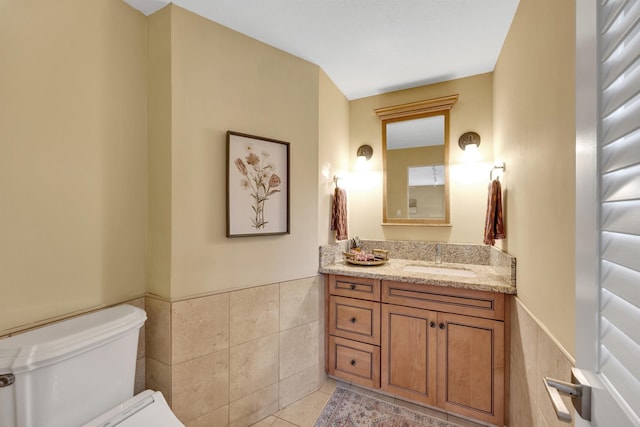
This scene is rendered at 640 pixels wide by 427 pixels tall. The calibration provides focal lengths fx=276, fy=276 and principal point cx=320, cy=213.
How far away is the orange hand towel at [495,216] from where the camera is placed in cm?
191

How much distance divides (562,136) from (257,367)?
200 cm

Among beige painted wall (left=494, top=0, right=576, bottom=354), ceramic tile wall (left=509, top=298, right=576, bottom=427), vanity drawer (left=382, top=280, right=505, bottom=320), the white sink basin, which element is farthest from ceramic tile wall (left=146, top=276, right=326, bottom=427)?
beige painted wall (left=494, top=0, right=576, bottom=354)

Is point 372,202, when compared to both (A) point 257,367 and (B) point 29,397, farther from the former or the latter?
(B) point 29,397

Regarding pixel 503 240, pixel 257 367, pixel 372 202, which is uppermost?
pixel 372 202

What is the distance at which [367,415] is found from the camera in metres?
1.90

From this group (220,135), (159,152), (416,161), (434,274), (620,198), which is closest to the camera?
(620,198)

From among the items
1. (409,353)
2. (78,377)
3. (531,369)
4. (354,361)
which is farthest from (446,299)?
(78,377)

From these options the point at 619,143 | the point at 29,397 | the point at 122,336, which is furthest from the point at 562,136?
the point at 29,397

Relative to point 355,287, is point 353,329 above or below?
below

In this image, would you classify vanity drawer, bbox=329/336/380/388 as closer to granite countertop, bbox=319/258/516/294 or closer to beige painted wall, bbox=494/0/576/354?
granite countertop, bbox=319/258/516/294

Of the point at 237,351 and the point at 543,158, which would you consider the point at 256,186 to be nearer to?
the point at 237,351

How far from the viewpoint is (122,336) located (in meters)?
1.24

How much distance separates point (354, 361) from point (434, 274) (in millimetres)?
920

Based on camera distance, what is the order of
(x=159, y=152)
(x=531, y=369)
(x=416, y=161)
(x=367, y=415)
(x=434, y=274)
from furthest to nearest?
(x=416, y=161), (x=434, y=274), (x=367, y=415), (x=159, y=152), (x=531, y=369)
